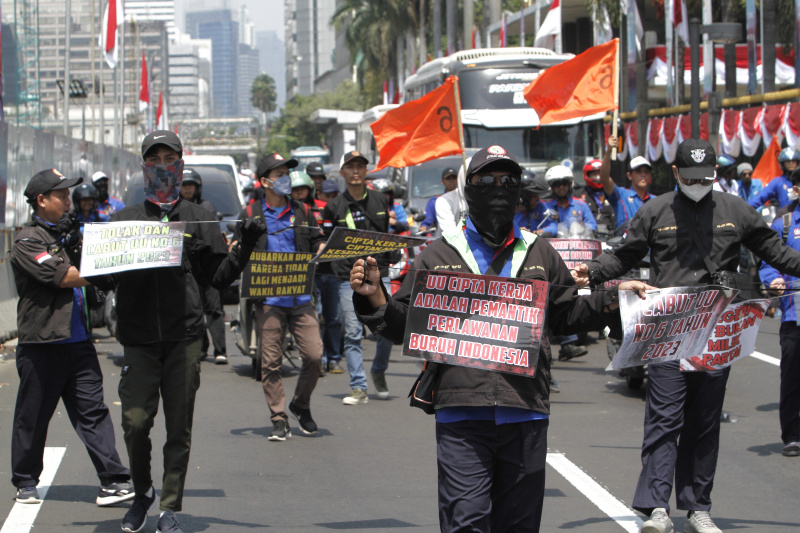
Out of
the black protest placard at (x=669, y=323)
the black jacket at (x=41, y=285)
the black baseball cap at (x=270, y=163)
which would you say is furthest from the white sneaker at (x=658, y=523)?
the black baseball cap at (x=270, y=163)

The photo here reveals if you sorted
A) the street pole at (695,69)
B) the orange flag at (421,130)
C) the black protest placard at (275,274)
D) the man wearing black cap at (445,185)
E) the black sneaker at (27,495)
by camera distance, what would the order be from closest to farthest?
the black sneaker at (27,495) < the black protest placard at (275,274) < the orange flag at (421,130) < the man wearing black cap at (445,185) < the street pole at (695,69)

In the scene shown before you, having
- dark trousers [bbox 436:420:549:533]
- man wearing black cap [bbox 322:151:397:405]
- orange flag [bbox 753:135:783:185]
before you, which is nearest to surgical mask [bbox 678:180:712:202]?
dark trousers [bbox 436:420:549:533]

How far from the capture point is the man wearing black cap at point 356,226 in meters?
9.38

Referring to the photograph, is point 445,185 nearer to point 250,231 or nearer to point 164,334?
point 250,231

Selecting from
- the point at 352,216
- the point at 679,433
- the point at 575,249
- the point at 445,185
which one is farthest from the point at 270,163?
the point at 445,185

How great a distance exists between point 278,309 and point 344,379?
289 cm

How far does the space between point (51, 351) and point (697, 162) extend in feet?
12.8

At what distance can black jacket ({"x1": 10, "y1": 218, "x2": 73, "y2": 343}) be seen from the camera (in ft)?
19.9

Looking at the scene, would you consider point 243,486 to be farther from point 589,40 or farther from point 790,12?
point 589,40

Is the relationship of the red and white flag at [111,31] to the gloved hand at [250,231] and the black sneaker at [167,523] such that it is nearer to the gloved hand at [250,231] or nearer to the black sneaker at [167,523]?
the gloved hand at [250,231]

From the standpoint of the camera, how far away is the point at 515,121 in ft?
60.5

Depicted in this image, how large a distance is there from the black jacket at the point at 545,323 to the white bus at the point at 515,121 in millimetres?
13912

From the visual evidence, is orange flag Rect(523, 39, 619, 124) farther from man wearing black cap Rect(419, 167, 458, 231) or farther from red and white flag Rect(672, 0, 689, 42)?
red and white flag Rect(672, 0, 689, 42)

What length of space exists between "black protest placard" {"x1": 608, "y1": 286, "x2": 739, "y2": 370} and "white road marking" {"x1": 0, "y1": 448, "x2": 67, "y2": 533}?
339 centimetres
